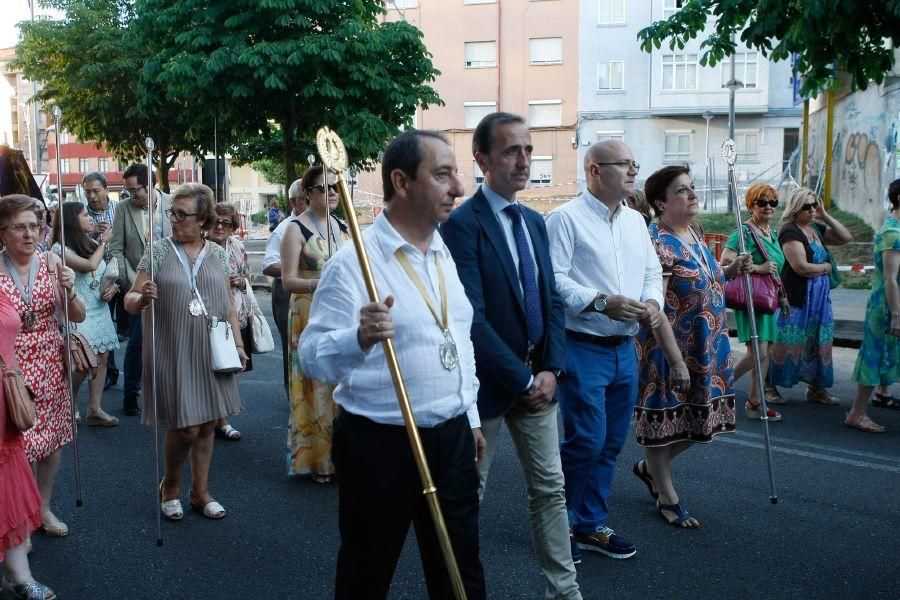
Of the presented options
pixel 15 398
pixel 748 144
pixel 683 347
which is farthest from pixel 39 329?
pixel 748 144

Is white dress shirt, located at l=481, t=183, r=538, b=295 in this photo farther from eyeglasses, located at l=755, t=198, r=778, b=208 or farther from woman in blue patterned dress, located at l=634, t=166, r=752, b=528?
eyeglasses, located at l=755, t=198, r=778, b=208

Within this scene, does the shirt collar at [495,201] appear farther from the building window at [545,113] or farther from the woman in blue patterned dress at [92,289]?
the building window at [545,113]

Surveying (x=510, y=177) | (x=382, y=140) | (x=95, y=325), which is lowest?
(x=95, y=325)

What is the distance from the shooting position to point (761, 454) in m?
Answer: 6.32

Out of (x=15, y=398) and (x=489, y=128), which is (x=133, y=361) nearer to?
(x=15, y=398)

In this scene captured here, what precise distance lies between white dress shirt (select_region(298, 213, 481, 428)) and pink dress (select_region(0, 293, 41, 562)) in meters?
1.85

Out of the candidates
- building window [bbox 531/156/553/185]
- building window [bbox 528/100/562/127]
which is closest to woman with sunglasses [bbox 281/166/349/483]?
building window [bbox 531/156/553/185]

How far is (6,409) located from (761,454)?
473cm

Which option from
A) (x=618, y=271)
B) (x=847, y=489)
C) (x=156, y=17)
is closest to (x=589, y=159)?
(x=618, y=271)

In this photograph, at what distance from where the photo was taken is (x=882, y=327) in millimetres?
6949

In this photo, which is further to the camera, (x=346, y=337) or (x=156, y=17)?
(x=156, y=17)

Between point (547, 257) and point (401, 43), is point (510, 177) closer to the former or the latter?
point (547, 257)

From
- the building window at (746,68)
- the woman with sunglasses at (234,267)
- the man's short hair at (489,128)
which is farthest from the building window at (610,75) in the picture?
the man's short hair at (489,128)

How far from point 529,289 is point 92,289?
507 centimetres
